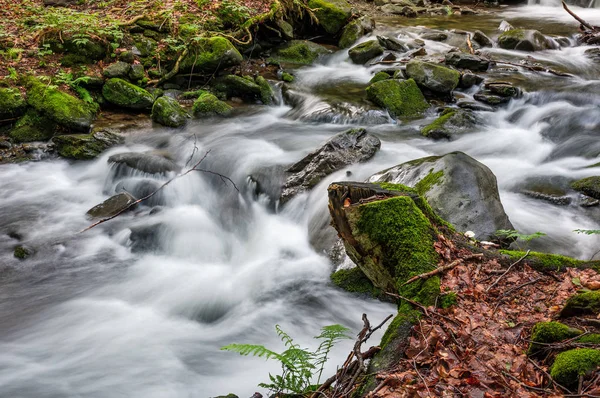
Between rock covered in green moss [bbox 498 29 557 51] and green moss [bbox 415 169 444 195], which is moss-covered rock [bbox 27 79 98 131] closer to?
green moss [bbox 415 169 444 195]

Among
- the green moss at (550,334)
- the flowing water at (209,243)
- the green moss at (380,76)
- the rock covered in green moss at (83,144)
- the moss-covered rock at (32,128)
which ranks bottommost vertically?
the flowing water at (209,243)

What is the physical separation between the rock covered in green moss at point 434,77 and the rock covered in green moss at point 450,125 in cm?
103

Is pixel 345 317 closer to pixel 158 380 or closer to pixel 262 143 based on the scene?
pixel 158 380

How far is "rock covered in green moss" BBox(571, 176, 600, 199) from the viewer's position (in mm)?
7201

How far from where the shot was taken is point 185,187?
8.59m

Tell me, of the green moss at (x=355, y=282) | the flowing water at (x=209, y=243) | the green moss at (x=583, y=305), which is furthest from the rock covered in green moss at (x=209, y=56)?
the green moss at (x=583, y=305)

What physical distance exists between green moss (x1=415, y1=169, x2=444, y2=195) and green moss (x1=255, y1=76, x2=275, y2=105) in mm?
6778

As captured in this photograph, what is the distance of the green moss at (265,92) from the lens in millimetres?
11828

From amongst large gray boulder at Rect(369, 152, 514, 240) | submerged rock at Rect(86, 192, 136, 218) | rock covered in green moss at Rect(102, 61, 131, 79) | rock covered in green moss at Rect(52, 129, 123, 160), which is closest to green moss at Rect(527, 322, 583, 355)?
large gray boulder at Rect(369, 152, 514, 240)

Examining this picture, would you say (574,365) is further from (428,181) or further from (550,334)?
(428,181)

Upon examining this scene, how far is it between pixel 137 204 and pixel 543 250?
254 inches

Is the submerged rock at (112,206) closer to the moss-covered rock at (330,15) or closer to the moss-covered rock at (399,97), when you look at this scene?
the moss-covered rock at (399,97)

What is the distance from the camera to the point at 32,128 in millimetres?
9695

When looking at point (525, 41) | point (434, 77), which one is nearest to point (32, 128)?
point (434, 77)
